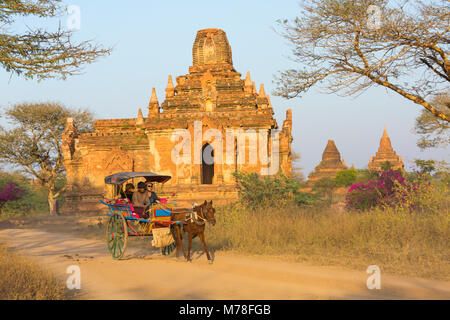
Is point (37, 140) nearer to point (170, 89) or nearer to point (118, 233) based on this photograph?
point (170, 89)

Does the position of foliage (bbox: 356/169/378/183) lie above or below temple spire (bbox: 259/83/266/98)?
below

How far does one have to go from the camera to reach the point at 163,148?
2103 centimetres

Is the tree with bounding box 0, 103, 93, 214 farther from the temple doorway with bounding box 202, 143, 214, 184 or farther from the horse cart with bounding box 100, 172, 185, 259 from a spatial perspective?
the horse cart with bounding box 100, 172, 185, 259

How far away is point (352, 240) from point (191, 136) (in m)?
12.5

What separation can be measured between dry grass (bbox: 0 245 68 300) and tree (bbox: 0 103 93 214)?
2281cm

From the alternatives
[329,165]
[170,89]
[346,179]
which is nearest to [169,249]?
[170,89]

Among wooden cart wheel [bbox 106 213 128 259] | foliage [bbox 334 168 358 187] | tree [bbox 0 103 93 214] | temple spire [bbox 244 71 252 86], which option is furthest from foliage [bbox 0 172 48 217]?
foliage [bbox 334 168 358 187]

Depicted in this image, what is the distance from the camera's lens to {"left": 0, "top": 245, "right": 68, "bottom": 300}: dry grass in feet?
16.8

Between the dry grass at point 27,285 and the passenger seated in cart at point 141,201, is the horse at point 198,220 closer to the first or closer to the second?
the passenger seated in cart at point 141,201

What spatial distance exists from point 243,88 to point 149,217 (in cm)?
1594

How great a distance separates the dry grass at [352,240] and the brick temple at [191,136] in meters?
8.61

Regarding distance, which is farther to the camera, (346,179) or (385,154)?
(385,154)

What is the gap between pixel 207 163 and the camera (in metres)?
23.2
